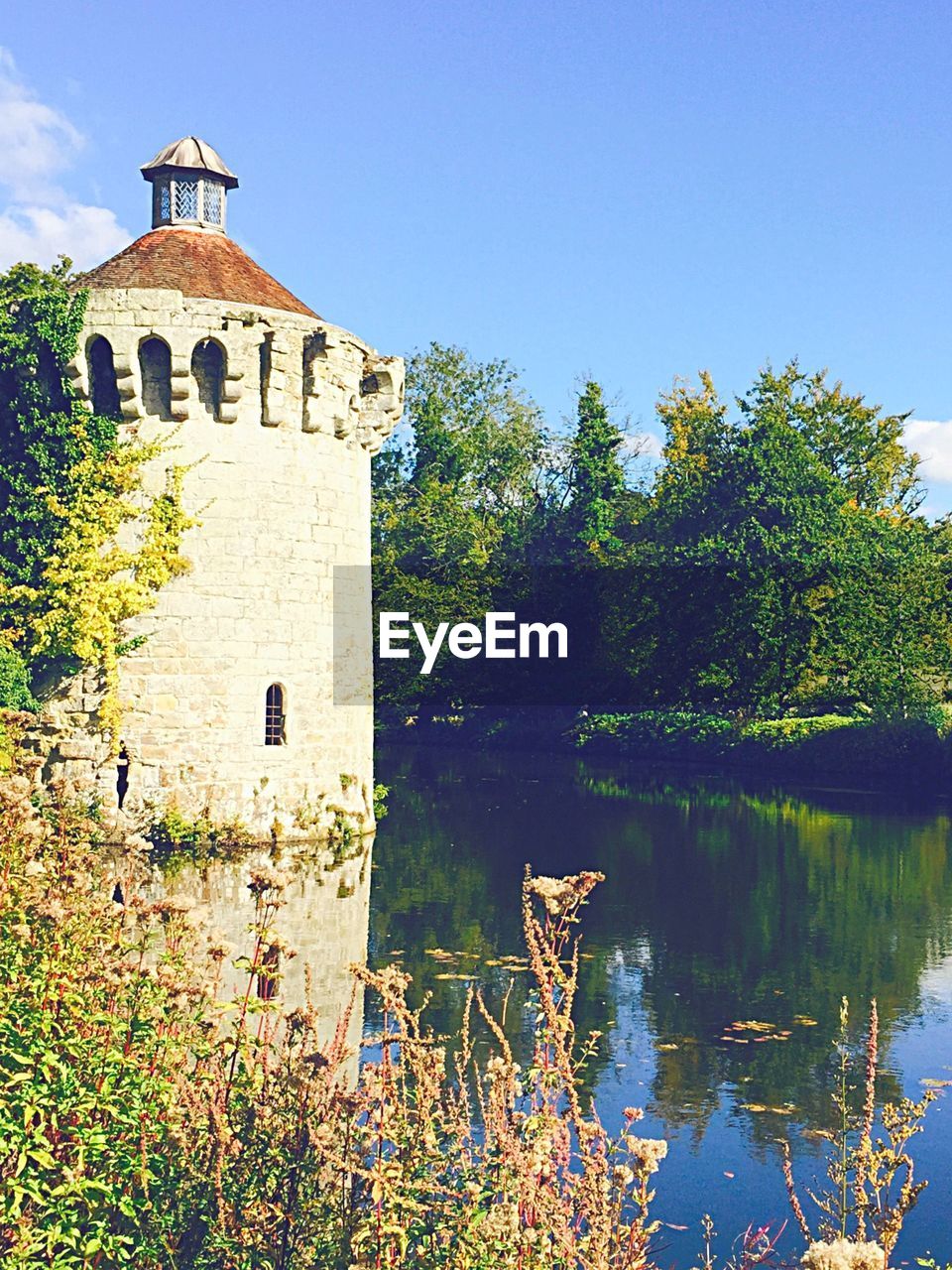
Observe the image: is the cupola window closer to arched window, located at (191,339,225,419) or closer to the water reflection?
arched window, located at (191,339,225,419)

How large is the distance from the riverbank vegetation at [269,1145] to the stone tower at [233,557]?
32.9ft

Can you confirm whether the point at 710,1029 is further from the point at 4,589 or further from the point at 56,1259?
the point at 4,589

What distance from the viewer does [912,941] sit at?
12.0 meters

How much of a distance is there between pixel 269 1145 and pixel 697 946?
820 cm

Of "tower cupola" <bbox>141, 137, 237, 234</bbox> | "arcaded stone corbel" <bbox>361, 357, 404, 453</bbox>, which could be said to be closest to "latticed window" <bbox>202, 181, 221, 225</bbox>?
"tower cupola" <bbox>141, 137, 237, 234</bbox>

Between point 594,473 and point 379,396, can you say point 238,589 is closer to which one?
point 379,396

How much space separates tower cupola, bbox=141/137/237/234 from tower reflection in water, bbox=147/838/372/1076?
8445 millimetres

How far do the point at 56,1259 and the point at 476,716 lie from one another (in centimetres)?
3079

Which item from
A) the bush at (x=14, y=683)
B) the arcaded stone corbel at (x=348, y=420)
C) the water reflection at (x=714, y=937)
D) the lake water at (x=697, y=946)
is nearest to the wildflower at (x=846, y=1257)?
the lake water at (x=697, y=946)

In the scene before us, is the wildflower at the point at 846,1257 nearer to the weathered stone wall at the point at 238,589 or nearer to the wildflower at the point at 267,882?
the wildflower at the point at 267,882

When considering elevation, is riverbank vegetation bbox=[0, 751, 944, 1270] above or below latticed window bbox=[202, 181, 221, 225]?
below

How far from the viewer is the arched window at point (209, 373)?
15164 mm

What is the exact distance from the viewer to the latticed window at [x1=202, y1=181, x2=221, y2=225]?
57.3 ft

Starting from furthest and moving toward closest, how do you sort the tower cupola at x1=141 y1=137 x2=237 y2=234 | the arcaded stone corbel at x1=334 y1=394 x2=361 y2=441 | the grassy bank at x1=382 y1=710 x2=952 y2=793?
1. the grassy bank at x1=382 y1=710 x2=952 y2=793
2. the tower cupola at x1=141 y1=137 x2=237 y2=234
3. the arcaded stone corbel at x1=334 y1=394 x2=361 y2=441
